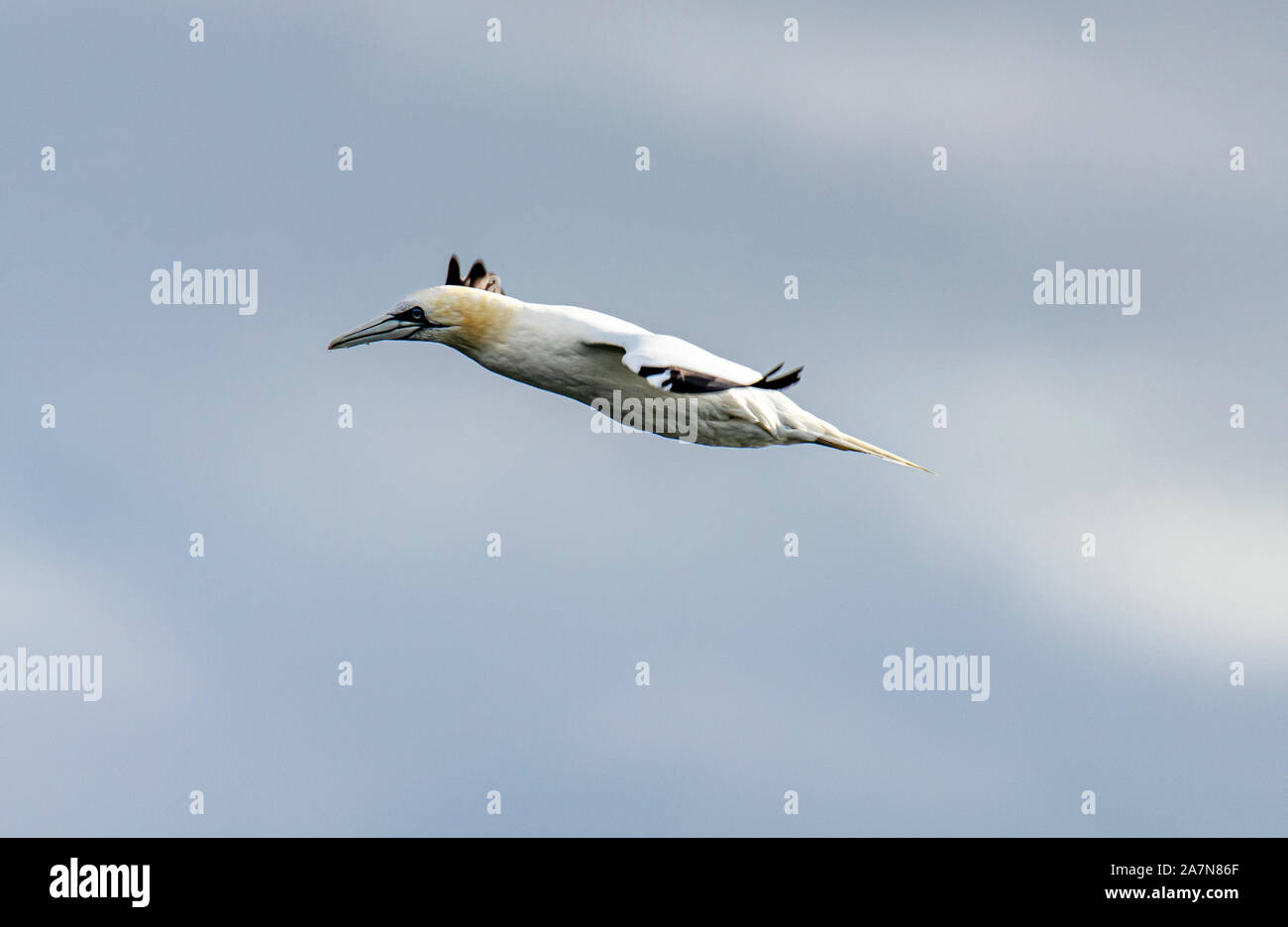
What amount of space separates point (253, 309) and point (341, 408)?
3328 millimetres

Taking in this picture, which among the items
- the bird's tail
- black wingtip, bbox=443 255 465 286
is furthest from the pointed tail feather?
black wingtip, bbox=443 255 465 286

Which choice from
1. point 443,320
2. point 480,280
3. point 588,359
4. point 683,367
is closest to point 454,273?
point 480,280

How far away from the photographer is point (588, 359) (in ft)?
103

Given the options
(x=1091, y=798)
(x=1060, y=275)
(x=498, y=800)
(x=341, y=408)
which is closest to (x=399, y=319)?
(x=341, y=408)

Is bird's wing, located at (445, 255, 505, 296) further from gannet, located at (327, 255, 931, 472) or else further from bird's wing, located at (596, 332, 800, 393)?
bird's wing, located at (596, 332, 800, 393)

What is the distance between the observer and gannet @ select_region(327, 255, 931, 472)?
3117cm

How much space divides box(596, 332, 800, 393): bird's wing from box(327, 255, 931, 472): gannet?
0.05 m

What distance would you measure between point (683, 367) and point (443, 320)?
6303 millimetres

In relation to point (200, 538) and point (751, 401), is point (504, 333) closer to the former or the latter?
point (751, 401)

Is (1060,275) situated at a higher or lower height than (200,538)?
higher

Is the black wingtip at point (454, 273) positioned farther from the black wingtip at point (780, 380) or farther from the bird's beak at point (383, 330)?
the black wingtip at point (780, 380)

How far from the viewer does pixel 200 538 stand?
4350 cm

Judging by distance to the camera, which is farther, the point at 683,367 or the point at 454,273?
the point at 454,273

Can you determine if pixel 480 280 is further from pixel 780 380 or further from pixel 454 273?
Answer: pixel 780 380
